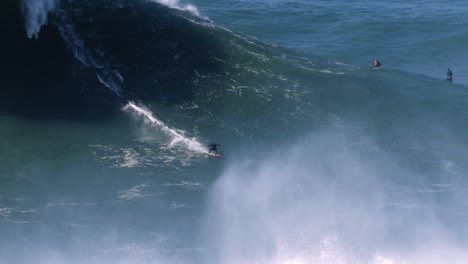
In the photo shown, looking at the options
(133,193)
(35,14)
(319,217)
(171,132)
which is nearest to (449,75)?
(319,217)

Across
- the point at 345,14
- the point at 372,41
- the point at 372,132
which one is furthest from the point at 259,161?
the point at 345,14

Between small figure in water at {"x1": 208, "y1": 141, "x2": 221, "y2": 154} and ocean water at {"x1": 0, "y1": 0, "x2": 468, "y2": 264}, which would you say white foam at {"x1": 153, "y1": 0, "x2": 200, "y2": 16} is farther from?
small figure in water at {"x1": 208, "y1": 141, "x2": 221, "y2": 154}

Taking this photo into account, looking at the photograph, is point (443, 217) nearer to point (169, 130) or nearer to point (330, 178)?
point (330, 178)

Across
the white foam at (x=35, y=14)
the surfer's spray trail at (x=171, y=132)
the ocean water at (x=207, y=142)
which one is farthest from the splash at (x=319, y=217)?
the white foam at (x=35, y=14)

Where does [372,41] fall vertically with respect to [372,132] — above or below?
above

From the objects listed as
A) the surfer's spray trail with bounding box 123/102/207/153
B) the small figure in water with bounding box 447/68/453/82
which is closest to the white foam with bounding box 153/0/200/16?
the surfer's spray trail with bounding box 123/102/207/153

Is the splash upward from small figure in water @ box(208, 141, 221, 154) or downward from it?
downward
